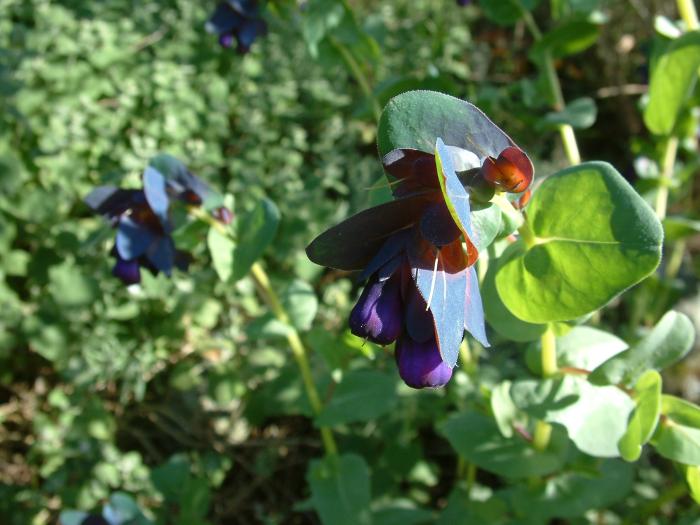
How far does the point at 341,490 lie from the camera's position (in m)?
1.45

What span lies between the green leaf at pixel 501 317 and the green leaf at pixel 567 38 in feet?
2.85

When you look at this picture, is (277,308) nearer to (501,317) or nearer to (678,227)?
(501,317)

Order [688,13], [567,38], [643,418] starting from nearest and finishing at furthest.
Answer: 1. [643,418]
2. [688,13]
3. [567,38]

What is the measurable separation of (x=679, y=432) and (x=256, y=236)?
0.76 m

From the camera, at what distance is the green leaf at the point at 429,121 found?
78cm

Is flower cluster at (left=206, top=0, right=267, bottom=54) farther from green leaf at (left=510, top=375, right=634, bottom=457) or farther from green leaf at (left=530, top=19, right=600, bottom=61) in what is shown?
green leaf at (left=510, top=375, right=634, bottom=457)

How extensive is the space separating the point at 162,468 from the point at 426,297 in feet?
3.58

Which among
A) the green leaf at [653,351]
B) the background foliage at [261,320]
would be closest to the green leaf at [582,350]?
the background foliage at [261,320]

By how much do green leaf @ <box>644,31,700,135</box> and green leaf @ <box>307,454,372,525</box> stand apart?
96 centimetres

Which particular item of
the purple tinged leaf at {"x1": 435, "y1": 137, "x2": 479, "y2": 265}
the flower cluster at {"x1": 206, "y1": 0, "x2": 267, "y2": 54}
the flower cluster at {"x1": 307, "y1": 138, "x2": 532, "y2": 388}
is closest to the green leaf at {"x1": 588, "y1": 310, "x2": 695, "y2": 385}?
the flower cluster at {"x1": 307, "y1": 138, "x2": 532, "y2": 388}

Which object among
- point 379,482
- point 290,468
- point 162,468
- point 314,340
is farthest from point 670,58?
point 290,468

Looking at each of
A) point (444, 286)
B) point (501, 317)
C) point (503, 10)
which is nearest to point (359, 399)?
point (501, 317)

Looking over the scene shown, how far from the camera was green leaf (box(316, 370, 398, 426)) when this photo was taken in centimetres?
140

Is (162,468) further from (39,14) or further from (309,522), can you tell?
(39,14)
